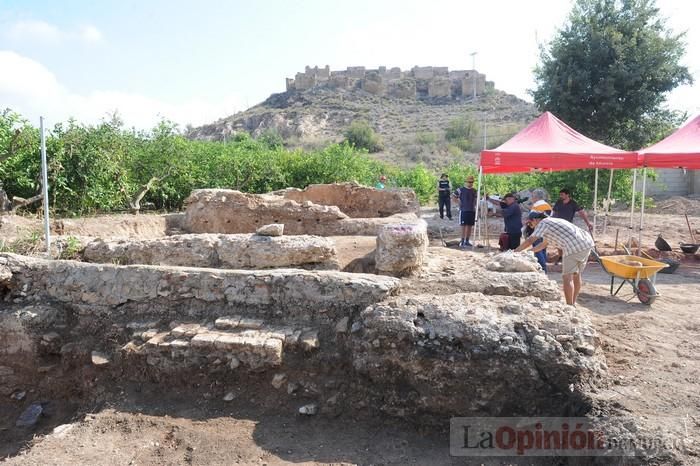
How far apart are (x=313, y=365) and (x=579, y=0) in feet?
51.4

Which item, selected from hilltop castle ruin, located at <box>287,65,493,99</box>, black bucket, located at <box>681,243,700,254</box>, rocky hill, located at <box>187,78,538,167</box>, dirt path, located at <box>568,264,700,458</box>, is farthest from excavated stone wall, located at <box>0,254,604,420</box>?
hilltop castle ruin, located at <box>287,65,493,99</box>

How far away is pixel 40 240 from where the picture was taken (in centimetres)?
609

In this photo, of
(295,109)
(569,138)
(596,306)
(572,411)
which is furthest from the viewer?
(295,109)

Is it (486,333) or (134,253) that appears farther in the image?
(134,253)

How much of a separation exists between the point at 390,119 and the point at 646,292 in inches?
1526

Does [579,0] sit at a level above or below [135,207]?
above

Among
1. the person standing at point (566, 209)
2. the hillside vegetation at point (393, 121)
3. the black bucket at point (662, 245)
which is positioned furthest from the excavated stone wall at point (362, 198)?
the hillside vegetation at point (393, 121)

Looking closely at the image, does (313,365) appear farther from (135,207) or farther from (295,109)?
(295,109)

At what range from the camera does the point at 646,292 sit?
606cm

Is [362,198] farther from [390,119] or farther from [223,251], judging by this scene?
→ [390,119]

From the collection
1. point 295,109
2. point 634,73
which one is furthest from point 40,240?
point 295,109

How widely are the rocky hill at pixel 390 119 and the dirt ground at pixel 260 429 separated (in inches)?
1118

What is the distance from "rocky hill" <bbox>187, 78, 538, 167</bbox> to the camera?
34.9 metres

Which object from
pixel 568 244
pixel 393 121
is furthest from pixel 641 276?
pixel 393 121
